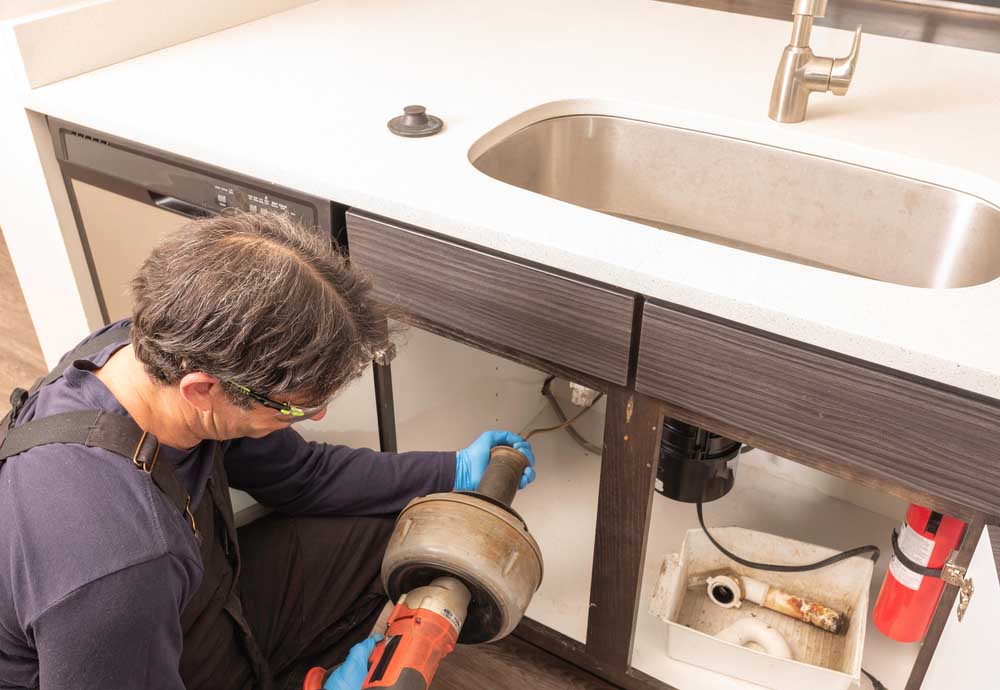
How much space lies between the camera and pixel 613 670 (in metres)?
1.49

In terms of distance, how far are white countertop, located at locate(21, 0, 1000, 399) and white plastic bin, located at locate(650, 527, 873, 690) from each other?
678mm

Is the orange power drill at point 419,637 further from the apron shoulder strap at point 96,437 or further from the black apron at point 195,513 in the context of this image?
the apron shoulder strap at point 96,437

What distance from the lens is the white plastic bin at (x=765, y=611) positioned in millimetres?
1434

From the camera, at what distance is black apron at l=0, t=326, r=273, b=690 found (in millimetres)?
922

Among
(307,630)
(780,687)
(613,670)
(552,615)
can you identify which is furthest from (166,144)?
(780,687)

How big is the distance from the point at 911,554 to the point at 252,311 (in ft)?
3.67

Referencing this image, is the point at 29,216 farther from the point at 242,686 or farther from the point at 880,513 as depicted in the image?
the point at 880,513

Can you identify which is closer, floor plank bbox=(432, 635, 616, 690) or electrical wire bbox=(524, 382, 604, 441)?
floor plank bbox=(432, 635, 616, 690)

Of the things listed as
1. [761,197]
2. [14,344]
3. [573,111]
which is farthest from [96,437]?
[14,344]

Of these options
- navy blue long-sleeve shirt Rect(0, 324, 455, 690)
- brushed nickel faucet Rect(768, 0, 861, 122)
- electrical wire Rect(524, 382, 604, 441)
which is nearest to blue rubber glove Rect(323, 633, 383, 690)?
navy blue long-sleeve shirt Rect(0, 324, 455, 690)

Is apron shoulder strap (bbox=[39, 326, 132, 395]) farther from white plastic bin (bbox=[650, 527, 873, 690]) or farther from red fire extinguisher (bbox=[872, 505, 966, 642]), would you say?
red fire extinguisher (bbox=[872, 505, 966, 642])

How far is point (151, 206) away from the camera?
1531 millimetres

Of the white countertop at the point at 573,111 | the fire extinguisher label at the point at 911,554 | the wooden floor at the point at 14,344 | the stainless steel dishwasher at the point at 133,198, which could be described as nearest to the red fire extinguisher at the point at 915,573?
the fire extinguisher label at the point at 911,554

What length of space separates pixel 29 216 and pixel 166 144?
1.70 ft
